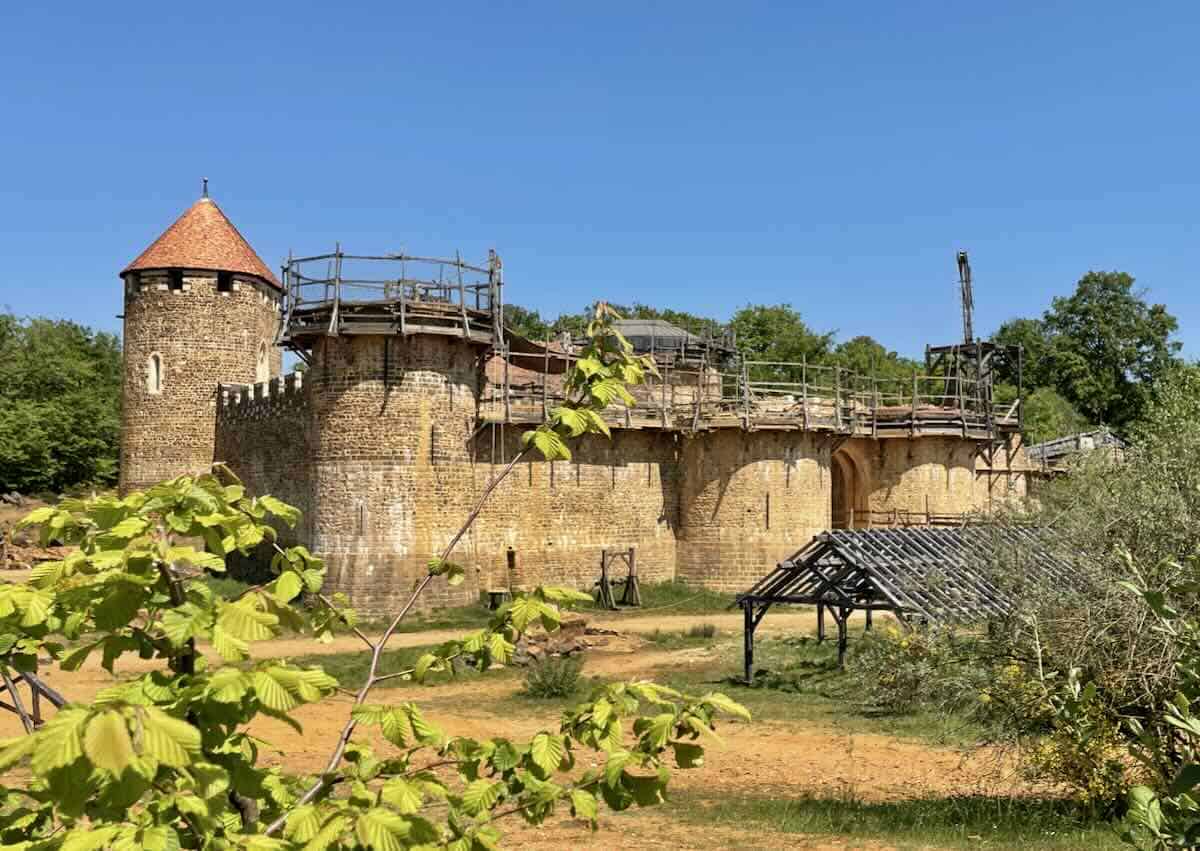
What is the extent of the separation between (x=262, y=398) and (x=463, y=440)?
6.59 m

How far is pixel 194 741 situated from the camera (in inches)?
80.3

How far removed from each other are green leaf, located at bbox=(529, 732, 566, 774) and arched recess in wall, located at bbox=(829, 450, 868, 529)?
89.7 ft

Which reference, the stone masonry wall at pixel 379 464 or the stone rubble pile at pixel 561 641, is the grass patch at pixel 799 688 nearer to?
the stone rubble pile at pixel 561 641

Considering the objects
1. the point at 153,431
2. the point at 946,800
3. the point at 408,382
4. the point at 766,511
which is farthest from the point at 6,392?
the point at 946,800

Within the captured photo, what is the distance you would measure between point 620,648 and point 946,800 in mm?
10949

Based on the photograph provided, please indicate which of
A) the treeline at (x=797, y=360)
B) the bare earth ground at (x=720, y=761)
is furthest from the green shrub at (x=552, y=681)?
the treeline at (x=797, y=360)

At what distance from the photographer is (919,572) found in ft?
49.7

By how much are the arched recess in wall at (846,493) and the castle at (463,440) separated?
120 millimetres

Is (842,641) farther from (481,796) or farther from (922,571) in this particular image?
(481,796)

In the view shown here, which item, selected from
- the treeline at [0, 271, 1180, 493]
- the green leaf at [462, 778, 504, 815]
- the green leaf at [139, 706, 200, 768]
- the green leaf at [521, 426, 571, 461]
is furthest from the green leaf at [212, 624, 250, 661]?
the treeline at [0, 271, 1180, 493]

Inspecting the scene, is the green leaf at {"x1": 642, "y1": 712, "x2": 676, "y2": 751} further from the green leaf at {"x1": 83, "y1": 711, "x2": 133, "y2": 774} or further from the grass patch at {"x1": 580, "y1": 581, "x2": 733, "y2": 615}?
the grass patch at {"x1": 580, "y1": 581, "x2": 733, "y2": 615}

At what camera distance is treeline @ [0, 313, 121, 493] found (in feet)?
128

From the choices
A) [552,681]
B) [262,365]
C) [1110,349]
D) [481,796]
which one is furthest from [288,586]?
[1110,349]

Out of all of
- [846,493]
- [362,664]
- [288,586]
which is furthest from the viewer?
[846,493]
